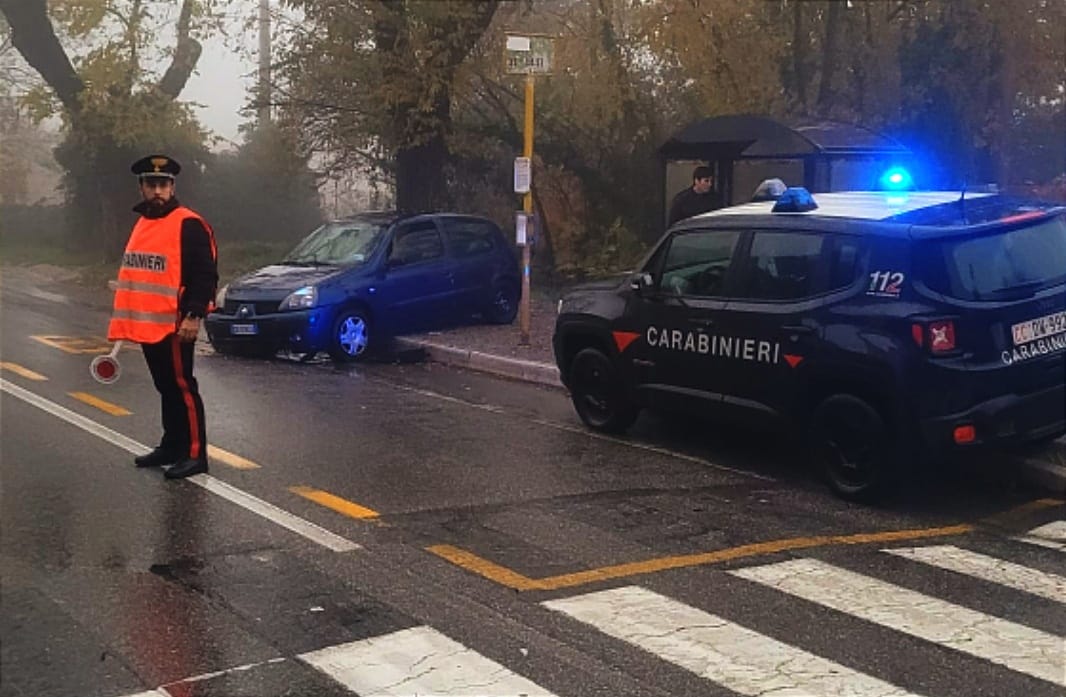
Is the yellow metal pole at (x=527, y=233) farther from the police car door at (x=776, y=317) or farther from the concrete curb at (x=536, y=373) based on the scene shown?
the police car door at (x=776, y=317)

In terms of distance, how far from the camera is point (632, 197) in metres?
17.4

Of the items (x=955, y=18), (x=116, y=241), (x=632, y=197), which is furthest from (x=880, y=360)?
(x=116, y=241)

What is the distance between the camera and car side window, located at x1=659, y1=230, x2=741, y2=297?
25.5 ft

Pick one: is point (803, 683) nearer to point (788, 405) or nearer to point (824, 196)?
point (788, 405)

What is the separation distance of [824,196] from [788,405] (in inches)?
62.2

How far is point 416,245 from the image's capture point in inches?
524

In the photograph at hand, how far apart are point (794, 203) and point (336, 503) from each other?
3148mm

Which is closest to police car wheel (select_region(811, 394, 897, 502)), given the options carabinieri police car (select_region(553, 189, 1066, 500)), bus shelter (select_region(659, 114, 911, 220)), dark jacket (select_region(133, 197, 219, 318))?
carabinieri police car (select_region(553, 189, 1066, 500))

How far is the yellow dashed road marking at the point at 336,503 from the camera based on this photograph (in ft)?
21.0

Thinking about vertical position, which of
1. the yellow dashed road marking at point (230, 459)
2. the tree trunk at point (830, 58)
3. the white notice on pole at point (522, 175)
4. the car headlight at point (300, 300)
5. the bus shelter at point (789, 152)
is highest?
the tree trunk at point (830, 58)

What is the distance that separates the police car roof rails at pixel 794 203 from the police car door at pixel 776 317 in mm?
158

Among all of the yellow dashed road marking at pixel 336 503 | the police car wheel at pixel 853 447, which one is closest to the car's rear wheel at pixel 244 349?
the yellow dashed road marking at pixel 336 503

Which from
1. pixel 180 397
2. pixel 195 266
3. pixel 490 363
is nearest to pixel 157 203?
pixel 195 266

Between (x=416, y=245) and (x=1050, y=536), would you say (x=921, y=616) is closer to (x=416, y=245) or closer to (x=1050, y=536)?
(x=1050, y=536)
